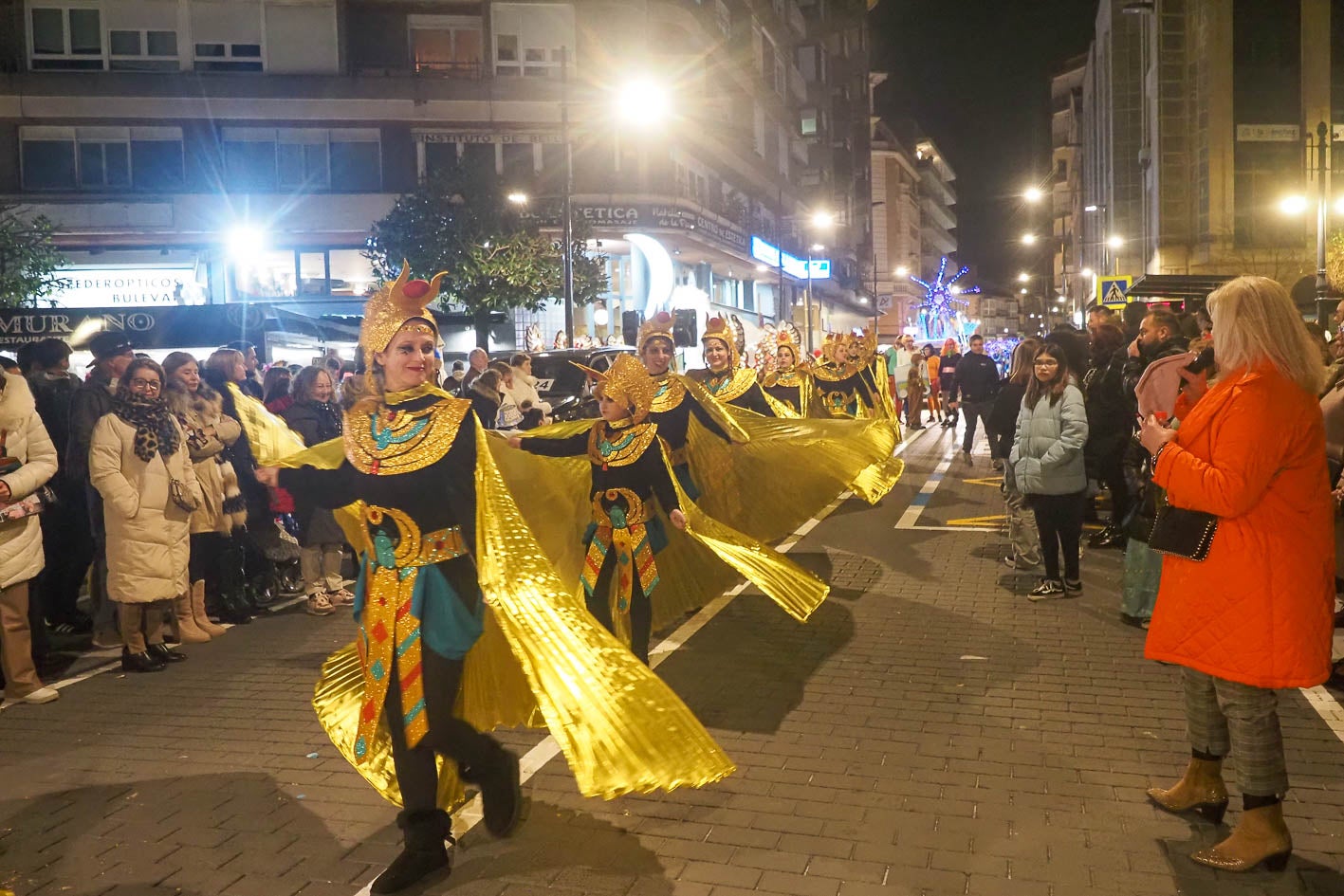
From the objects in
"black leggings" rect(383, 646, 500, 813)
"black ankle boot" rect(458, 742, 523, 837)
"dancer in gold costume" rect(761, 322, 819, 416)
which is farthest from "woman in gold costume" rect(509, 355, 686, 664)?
"dancer in gold costume" rect(761, 322, 819, 416)

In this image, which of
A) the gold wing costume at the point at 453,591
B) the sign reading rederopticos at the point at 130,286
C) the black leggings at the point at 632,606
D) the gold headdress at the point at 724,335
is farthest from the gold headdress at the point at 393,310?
the sign reading rederopticos at the point at 130,286

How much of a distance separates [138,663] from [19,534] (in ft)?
3.92

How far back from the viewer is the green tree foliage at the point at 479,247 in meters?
30.1

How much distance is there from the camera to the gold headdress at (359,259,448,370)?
4.14 m

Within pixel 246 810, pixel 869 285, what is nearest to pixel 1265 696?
pixel 246 810

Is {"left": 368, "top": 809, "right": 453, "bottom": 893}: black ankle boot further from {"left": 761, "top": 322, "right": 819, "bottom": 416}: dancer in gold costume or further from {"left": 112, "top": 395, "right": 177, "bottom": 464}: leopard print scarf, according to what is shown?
{"left": 761, "top": 322, "right": 819, "bottom": 416}: dancer in gold costume

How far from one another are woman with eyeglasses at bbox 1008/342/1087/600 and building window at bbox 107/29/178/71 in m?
35.0

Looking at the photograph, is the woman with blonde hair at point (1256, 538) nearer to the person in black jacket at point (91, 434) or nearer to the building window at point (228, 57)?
the person in black jacket at point (91, 434)

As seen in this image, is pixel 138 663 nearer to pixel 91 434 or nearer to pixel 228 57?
pixel 91 434

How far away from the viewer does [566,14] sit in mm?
37250

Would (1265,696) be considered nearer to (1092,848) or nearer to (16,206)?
(1092,848)

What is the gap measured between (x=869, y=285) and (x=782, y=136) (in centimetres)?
4386

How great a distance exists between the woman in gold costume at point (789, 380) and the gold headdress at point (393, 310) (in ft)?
29.8

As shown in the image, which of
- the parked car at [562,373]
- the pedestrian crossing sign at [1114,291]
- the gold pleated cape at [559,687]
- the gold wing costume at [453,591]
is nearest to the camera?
the gold pleated cape at [559,687]
